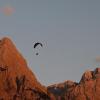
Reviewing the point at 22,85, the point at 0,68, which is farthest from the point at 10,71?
the point at 22,85

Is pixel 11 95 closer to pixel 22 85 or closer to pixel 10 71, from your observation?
pixel 22 85

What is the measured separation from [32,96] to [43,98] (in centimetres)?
637

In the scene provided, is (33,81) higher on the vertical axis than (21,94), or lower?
higher

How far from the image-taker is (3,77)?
182 metres

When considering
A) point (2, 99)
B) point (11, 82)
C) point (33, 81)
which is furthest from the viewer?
point (33, 81)

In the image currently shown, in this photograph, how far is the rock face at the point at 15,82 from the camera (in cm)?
16750

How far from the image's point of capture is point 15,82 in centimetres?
17812

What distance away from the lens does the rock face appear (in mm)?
167500

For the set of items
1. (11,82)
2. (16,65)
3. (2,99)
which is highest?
(16,65)

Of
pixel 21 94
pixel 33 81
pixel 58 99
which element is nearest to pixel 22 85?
pixel 21 94

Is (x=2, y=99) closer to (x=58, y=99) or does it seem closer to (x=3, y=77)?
(x=3, y=77)

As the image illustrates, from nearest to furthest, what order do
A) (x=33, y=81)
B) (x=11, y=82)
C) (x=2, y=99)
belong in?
(x=2, y=99), (x=11, y=82), (x=33, y=81)

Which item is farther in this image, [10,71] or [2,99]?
[10,71]

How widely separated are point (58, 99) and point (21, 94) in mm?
35367
